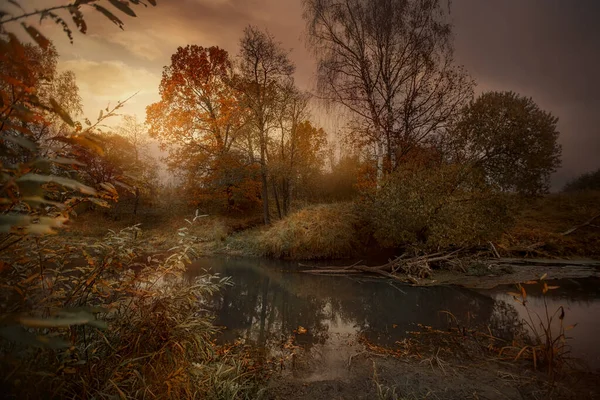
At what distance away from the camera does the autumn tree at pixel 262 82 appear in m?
13.9

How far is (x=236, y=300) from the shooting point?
20.9 ft

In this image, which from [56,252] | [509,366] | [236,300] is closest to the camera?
[56,252]

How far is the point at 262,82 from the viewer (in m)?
14.5

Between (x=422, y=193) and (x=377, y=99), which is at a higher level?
(x=377, y=99)

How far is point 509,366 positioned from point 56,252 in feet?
16.2

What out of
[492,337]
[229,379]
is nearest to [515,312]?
[492,337]

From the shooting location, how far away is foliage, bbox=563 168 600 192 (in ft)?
59.0

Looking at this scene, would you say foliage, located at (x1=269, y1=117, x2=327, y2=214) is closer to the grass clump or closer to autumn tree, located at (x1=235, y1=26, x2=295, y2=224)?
autumn tree, located at (x1=235, y1=26, x2=295, y2=224)

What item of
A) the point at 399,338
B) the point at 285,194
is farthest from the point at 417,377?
the point at 285,194

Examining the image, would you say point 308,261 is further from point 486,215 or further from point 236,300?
point 486,215

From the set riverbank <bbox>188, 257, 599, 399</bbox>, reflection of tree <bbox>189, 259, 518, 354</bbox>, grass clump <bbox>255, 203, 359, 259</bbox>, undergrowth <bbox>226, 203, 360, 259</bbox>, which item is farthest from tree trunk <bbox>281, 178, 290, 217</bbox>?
riverbank <bbox>188, 257, 599, 399</bbox>

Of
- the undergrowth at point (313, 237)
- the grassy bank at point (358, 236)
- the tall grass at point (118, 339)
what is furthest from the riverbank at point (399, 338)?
the undergrowth at point (313, 237)

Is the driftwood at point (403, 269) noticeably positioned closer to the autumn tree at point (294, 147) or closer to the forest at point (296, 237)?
the forest at point (296, 237)

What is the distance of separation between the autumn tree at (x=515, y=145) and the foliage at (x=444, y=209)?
19.0 ft
